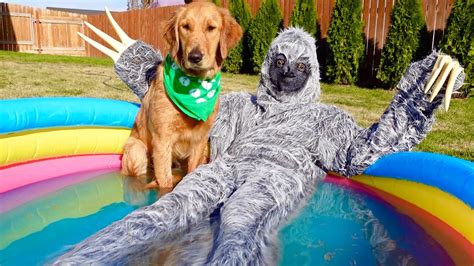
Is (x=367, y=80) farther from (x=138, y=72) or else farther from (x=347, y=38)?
(x=138, y=72)

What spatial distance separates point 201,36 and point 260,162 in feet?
3.50

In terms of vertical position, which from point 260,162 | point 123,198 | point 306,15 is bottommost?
point 123,198

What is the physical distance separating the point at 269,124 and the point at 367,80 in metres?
8.80

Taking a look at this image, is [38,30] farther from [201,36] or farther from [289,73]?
[289,73]

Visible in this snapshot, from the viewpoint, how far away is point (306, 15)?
11.8 metres

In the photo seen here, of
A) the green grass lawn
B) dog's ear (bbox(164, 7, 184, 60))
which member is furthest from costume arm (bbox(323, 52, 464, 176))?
the green grass lawn

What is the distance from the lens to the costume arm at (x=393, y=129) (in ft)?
10.1

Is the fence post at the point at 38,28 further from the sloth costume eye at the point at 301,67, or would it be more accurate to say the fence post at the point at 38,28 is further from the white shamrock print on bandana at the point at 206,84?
the sloth costume eye at the point at 301,67

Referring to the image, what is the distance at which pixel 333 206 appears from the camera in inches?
124

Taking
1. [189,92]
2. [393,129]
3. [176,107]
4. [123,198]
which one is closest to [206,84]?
[189,92]

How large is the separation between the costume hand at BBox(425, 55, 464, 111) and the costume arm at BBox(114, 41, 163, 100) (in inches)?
98.6

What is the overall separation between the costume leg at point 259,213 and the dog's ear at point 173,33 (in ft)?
3.83

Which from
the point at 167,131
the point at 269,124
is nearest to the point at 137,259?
the point at 167,131

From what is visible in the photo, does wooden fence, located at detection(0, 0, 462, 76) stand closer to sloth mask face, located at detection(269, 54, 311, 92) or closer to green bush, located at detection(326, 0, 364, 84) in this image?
green bush, located at detection(326, 0, 364, 84)
